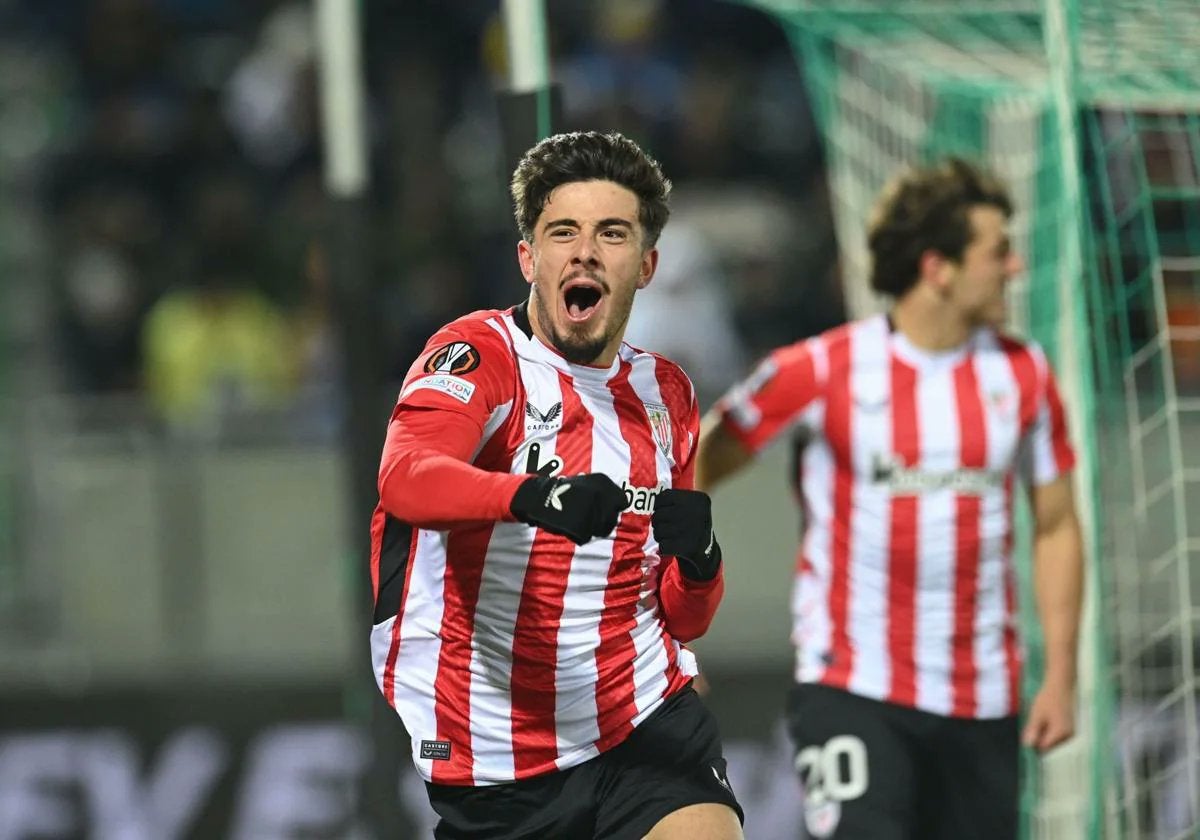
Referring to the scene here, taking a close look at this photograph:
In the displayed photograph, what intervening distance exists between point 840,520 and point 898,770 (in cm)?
67

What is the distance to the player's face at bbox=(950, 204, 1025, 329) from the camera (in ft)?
18.2

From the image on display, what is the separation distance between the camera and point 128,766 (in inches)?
324

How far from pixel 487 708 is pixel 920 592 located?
182cm

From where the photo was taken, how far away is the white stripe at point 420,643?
3900 millimetres

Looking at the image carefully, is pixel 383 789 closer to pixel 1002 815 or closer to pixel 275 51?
pixel 1002 815

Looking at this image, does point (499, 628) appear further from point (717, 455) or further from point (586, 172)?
point (717, 455)

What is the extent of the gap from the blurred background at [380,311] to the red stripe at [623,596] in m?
1.13

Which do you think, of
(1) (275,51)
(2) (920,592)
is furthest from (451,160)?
(2) (920,592)

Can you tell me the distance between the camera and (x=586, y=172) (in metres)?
3.78

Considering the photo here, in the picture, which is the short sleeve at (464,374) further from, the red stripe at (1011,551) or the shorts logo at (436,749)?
the red stripe at (1011,551)

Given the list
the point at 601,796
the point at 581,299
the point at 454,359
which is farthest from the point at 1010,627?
the point at 454,359

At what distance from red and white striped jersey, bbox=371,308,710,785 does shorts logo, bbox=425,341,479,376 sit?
9 cm

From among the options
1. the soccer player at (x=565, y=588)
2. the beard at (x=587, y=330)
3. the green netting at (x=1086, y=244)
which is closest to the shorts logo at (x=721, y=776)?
the soccer player at (x=565, y=588)

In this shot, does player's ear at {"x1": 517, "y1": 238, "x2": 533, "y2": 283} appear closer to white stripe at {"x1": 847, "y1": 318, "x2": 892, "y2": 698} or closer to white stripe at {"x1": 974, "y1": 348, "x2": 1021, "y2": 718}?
white stripe at {"x1": 847, "y1": 318, "x2": 892, "y2": 698}
